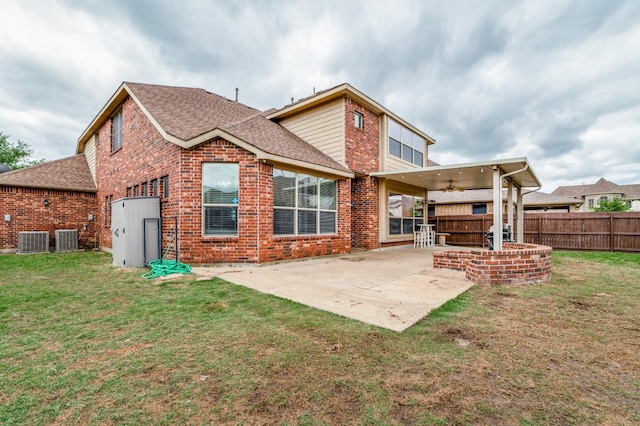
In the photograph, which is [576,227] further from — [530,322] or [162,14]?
[162,14]

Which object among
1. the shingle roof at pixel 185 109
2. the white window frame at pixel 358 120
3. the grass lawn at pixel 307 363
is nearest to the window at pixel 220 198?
the shingle roof at pixel 185 109

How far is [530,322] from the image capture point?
11.2 ft

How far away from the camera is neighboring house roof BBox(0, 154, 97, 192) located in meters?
11.2

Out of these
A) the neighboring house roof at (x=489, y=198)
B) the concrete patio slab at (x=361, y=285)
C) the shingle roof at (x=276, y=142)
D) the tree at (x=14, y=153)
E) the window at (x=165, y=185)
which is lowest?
the concrete patio slab at (x=361, y=285)

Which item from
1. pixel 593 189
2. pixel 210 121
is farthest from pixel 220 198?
pixel 593 189

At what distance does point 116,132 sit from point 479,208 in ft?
81.7

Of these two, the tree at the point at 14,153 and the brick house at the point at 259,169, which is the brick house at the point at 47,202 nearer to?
the brick house at the point at 259,169

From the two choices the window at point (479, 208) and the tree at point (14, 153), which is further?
the tree at point (14, 153)

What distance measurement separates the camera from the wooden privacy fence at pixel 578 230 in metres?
11.3

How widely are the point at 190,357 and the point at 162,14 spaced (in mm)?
10739

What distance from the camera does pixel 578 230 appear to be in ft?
40.0

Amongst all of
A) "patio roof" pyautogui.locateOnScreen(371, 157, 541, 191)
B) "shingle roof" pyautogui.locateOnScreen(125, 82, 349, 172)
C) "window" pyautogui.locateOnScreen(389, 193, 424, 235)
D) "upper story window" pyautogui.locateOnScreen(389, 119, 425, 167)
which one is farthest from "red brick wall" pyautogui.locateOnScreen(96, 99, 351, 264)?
"upper story window" pyautogui.locateOnScreen(389, 119, 425, 167)

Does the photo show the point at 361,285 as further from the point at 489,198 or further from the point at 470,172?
the point at 489,198

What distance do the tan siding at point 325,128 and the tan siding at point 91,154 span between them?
33.3ft
